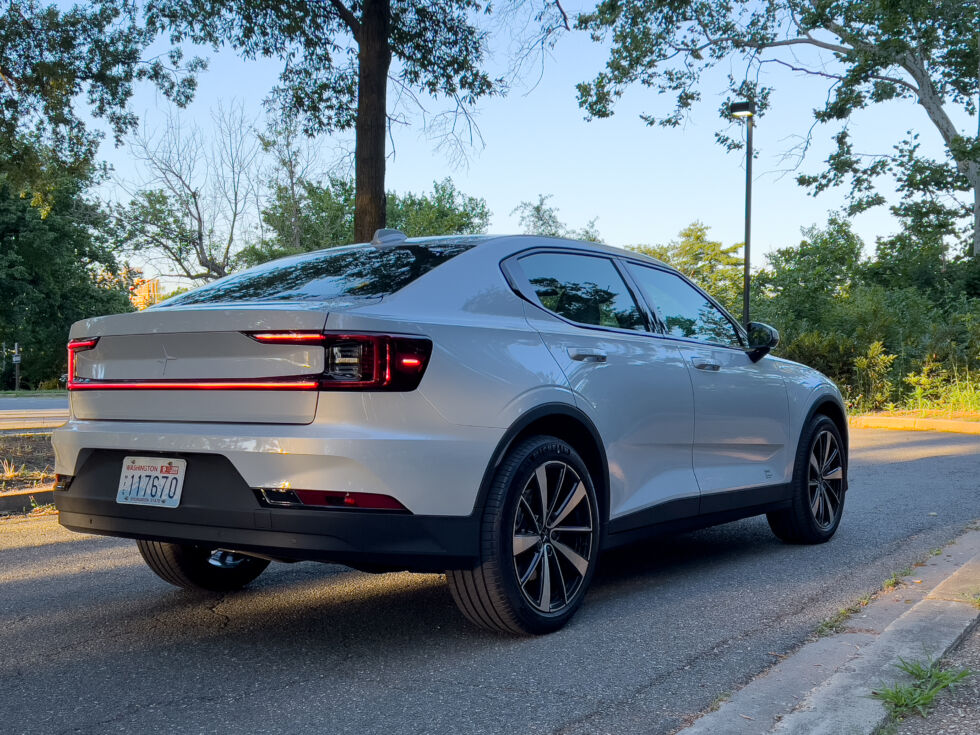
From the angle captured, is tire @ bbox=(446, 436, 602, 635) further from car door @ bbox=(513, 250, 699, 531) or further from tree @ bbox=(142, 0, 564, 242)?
tree @ bbox=(142, 0, 564, 242)

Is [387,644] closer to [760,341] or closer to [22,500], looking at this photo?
[760,341]

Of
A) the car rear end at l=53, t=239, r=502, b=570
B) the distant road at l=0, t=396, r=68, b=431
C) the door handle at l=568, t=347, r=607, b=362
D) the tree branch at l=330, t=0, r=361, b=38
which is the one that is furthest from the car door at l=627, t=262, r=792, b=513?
the distant road at l=0, t=396, r=68, b=431

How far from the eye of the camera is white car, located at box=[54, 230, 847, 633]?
11.3 ft

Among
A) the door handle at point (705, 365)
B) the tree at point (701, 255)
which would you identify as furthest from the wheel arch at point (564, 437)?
the tree at point (701, 255)

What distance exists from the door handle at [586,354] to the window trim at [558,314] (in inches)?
5.7

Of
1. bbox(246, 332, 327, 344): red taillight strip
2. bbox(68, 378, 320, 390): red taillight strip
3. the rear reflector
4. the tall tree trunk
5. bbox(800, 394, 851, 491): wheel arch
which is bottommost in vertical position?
the rear reflector

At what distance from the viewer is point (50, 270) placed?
1773 inches

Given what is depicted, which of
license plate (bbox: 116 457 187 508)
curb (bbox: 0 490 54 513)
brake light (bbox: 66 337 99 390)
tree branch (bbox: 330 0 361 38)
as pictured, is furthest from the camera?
tree branch (bbox: 330 0 361 38)

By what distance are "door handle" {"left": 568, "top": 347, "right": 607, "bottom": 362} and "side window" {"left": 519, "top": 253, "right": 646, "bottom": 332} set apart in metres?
0.19

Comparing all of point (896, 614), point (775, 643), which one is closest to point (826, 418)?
point (896, 614)

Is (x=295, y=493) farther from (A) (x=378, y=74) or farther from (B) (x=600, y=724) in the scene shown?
(A) (x=378, y=74)

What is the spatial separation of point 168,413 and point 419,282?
3.50 ft

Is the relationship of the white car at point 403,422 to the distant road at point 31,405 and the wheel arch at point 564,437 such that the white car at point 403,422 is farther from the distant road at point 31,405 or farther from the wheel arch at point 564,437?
the distant road at point 31,405

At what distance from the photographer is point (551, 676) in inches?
137
